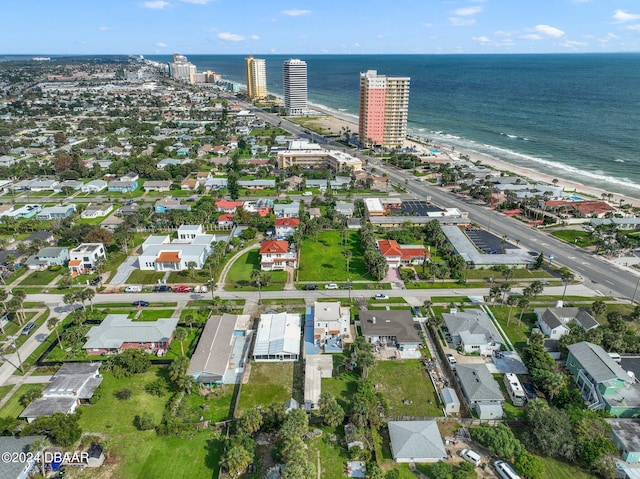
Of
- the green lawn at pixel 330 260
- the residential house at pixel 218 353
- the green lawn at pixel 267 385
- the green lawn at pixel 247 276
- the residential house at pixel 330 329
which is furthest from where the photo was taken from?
the green lawn at pixel 330 260

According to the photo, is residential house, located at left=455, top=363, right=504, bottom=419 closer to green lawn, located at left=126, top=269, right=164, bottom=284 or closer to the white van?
the white van

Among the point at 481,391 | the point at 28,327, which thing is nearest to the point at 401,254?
the point at 481,391

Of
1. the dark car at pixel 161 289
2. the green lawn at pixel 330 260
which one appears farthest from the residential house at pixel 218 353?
the green lawn at pixel 330 260

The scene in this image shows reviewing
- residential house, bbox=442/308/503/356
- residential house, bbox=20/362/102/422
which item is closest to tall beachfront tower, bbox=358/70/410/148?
residential house, bbox=442/308/503/356

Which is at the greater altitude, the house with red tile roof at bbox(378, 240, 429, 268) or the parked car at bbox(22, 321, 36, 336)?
the house with red tile roof at bbox(378, 240, 429, 268)

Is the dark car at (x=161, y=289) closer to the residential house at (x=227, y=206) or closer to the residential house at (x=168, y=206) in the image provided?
the residential house at (x=227, y=206)
